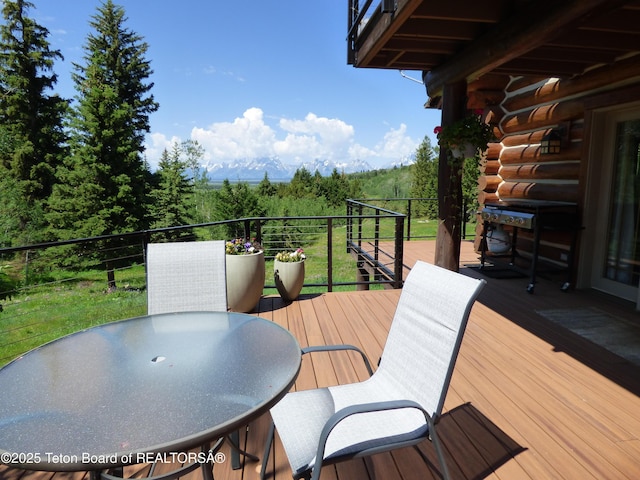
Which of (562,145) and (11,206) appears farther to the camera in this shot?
(11,206)

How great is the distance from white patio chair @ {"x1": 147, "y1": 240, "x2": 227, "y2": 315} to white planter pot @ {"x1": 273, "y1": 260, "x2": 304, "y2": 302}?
164 centimetres

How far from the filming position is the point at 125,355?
142cm

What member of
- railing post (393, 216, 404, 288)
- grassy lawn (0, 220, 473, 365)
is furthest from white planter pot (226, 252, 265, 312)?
grassy lawn (0, 220, 473, 365)

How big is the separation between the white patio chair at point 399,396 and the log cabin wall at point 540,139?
11.6 feet

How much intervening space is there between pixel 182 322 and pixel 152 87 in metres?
24.9

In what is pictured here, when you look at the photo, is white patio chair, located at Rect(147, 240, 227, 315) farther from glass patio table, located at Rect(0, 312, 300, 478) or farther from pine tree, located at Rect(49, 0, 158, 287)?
pine tree, located at Rect(49, 0, 158, 287)

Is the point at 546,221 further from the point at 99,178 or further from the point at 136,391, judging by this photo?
the point at 99,178

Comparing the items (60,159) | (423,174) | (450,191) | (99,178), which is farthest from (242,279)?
(60,159)

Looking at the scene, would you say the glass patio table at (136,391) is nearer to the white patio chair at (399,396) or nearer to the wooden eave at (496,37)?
the white patio chair at (399,396)

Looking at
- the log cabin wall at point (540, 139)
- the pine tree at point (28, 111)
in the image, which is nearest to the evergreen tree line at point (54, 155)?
the pine tree at point (28, 111)

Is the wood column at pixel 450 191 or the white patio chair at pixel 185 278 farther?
the wood column at pixel 450 191

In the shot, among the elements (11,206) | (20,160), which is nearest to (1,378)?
(11,206)

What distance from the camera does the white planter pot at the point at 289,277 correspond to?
389cm

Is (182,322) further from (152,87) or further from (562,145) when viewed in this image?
(152,87)
